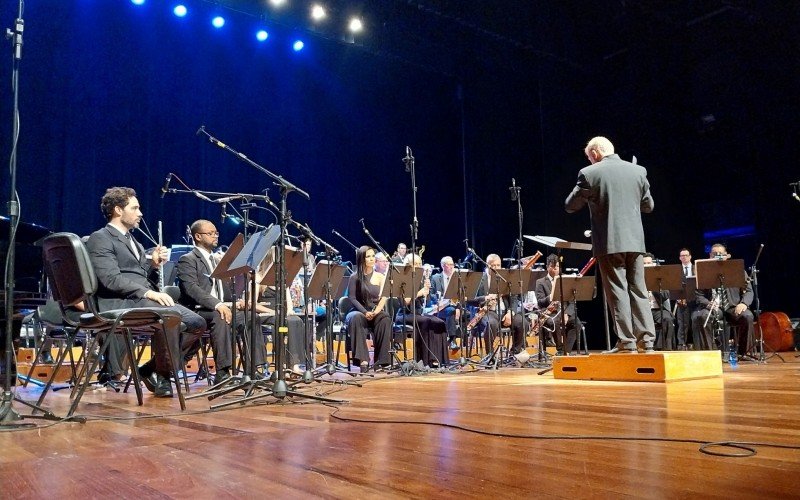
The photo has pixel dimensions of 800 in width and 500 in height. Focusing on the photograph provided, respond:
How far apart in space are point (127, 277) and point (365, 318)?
2541 mm

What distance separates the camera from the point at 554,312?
7.38 m

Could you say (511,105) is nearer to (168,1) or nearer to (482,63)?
(482,63)

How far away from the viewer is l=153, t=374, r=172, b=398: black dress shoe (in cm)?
398

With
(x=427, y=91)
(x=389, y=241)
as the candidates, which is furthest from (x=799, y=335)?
(x=427, y=91)

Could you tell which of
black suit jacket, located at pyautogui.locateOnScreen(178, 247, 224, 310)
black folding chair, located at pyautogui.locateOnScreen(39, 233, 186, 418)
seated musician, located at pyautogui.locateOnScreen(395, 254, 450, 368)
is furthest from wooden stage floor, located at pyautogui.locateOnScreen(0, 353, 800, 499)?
seated musician, located at pyautogui.locateOnScreen(395, 254, 450, 368)

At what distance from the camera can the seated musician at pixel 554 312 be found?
7316 mm

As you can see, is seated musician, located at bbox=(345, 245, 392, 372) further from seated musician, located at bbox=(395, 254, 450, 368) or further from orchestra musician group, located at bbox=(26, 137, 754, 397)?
seated musician, located at bbox=(395, 254, 450, 368)

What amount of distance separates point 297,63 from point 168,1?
220 cm

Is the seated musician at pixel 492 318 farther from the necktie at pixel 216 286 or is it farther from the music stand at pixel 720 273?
the necktie at pixel 216 286

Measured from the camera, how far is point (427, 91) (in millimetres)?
11633

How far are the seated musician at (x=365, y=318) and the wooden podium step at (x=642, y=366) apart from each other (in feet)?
6.24

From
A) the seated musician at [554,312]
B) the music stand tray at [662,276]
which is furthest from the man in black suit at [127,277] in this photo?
the music stand tray at [662,276]

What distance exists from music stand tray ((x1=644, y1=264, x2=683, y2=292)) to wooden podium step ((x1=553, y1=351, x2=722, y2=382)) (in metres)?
2.18

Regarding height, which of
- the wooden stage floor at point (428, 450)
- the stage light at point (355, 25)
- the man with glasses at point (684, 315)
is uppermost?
the stage light at point (355, 25)
